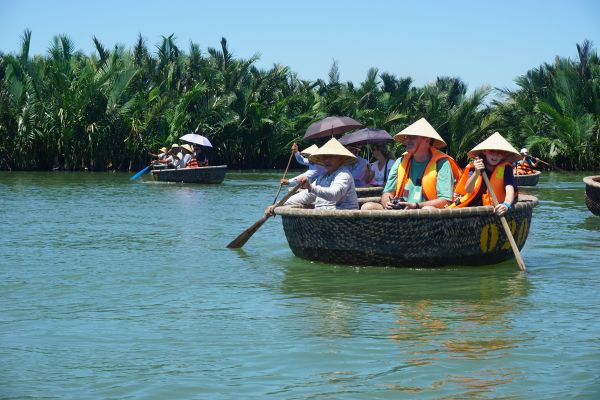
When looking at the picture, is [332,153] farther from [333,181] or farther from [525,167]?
[525,167]

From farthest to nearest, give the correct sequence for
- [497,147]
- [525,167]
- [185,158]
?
1. [185,158]
2. [525,167]
3. [497,147]

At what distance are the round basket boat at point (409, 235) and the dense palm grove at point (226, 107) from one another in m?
22.6

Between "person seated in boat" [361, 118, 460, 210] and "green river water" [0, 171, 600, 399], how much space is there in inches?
25.9

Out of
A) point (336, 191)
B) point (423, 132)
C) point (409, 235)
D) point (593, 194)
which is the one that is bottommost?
point (409, 235)

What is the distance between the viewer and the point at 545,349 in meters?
6.18

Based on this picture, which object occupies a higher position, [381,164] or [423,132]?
A: [423,132]

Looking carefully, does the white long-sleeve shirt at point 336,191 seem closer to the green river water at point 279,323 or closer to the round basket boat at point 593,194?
the green river water at point 279,323

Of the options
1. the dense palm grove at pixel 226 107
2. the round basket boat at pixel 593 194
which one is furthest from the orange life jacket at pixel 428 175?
the dense palm grove at pixel 226 107

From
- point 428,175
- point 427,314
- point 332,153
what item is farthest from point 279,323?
point 428,175

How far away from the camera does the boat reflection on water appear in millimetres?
5699

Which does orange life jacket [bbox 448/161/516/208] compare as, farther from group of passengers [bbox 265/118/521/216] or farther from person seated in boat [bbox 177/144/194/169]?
person seated in boat [bbox 177/144/194/169]

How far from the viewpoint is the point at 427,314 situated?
24.0 feet

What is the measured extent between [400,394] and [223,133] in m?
32.4

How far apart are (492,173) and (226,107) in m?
27.7
